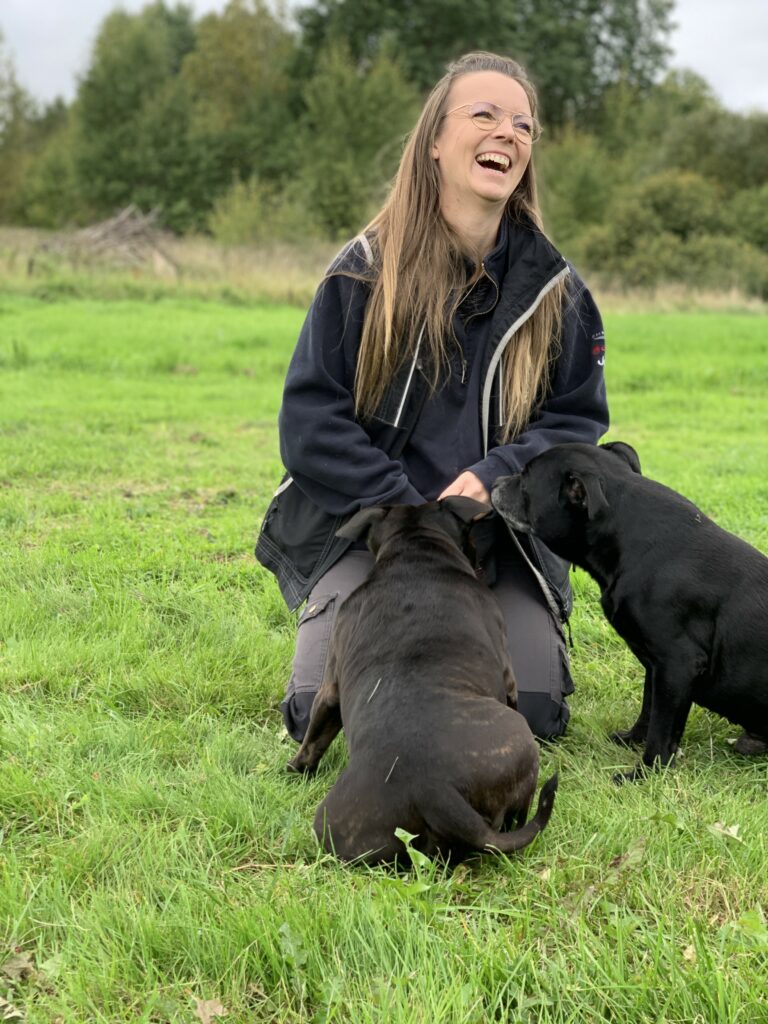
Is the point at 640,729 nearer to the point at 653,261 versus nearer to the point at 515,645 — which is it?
the point at 515,645

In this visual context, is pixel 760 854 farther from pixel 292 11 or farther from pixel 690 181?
pixel 292 11

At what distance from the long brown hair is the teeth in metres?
0.24

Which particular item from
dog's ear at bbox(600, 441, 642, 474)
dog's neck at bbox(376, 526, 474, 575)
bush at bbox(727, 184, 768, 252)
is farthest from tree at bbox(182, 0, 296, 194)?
dog's neck at bbox(376, 526, 474, 575)

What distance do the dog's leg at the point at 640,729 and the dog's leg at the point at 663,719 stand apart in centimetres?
22

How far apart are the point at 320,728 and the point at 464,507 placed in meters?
0.92

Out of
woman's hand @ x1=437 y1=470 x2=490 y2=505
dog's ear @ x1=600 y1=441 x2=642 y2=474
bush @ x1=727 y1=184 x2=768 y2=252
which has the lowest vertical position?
woman's hand @ x1=437 y1=470 x2=490 y2=505

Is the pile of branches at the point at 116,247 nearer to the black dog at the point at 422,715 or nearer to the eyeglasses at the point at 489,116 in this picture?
the eyeglasses at the point at 489,116

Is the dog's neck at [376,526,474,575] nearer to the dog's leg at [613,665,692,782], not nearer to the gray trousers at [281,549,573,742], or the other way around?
the gray trousers at [281,549,573,742]

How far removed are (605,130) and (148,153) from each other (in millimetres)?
25066

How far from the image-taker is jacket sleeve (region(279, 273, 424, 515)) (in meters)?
3.67

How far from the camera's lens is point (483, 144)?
3711 millimetres

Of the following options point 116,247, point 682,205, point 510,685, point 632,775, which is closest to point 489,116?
point 510,685

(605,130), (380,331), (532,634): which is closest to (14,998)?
(532,634)

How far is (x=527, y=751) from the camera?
2.67m
